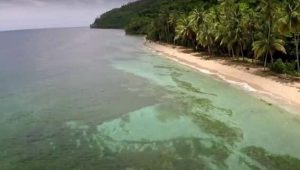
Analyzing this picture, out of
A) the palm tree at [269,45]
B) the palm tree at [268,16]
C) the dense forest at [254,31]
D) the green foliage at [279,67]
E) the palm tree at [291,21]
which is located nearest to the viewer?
the palm tree at [291,21]

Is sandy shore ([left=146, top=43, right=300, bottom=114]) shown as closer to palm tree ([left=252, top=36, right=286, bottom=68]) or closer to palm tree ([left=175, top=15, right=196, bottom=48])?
palm tree ([left=252, top=36, right=286, bottom=68])

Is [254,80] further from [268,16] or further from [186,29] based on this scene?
[186,29]

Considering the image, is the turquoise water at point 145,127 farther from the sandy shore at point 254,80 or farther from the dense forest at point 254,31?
the dense forest at point 254,31

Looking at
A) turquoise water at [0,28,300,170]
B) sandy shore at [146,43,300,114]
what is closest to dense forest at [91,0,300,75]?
sandy shore at [146,43,300,114]

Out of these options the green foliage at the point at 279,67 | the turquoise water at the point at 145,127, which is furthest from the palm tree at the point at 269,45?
the turquoise water at the point at 145,127

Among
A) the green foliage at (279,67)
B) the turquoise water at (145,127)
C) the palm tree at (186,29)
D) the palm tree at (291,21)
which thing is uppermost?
the palm tree at (291,21)

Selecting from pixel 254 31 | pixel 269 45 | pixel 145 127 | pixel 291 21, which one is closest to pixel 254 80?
pixel 269 45
